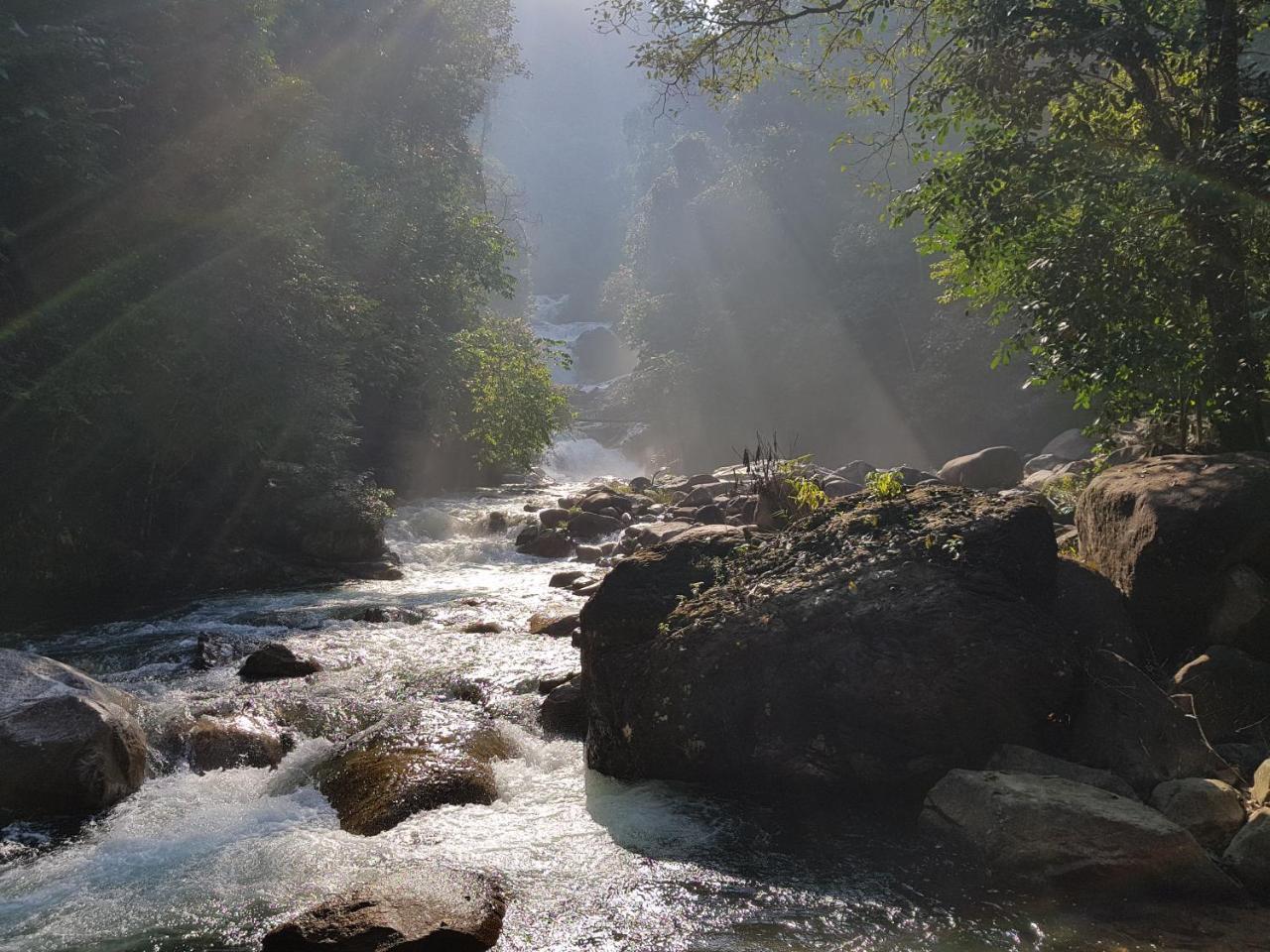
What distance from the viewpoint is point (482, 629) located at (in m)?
9.66

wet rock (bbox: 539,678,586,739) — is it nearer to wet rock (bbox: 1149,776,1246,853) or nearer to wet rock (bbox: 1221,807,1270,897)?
wet rock (bbox: 1149,776,1246,853)

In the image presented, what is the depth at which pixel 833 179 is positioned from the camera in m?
43.5

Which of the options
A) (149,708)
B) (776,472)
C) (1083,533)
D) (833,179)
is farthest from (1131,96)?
(833,179)

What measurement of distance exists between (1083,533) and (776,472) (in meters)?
3.87

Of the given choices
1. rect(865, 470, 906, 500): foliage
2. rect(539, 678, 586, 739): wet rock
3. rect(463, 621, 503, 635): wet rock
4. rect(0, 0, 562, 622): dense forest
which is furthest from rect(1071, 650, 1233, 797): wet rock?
rect(0, 0, 562, 622): dense forest

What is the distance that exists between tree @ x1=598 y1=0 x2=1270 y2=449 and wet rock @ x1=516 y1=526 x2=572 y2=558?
32.6ft

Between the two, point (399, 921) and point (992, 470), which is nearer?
point (399, 921)

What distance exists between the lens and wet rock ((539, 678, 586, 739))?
654cm

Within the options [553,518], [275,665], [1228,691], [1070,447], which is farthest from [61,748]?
[1070,447]

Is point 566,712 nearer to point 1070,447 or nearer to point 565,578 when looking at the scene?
point 565,578

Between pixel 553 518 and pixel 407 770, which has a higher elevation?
pixel 553 518

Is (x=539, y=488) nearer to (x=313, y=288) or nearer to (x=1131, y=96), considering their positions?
(x=313, y=288)

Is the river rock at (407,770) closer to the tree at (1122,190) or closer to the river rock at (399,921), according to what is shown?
the river rock at (399,921)

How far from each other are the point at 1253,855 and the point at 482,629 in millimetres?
7380
